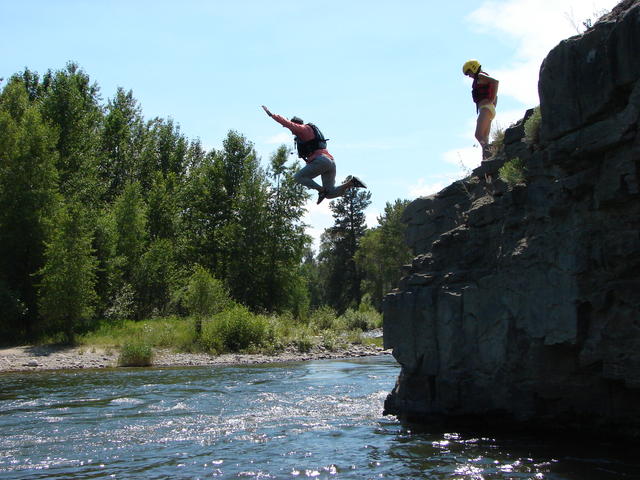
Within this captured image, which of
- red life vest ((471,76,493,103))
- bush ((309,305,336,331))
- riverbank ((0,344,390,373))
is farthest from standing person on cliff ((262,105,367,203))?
bush ((309,305,336,331))

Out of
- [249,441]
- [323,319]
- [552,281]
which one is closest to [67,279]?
[323,319]

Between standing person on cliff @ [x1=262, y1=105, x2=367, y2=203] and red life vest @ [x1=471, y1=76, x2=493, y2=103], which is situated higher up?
red life vest @ [x1=471, y1=76, x2=493, y2=103]

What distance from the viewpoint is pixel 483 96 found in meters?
15.5

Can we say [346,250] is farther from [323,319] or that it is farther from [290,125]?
[290,125]

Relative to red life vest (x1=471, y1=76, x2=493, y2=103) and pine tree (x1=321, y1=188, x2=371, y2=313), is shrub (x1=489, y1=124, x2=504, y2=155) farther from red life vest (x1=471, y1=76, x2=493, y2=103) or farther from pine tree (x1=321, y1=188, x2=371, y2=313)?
pine tree (x1=321, y1=188, x2=371, y2=313)

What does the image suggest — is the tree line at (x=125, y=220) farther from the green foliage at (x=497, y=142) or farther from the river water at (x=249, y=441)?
the green foliage at (x=497, y=142)

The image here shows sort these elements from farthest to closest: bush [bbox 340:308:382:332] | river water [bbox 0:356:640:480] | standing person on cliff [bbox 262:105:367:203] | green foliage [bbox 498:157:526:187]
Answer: bush [bbox 340:308:382:332], standing person on cliff [bbox 262:105:367:203], green foliage [bbox 498:157:526:187], river water [bbox 0:356:640:480]

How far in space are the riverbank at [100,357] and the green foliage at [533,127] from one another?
2022 cm

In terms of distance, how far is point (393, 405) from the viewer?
555 inches

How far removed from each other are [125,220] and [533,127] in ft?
121

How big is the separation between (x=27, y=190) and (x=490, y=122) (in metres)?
29.1

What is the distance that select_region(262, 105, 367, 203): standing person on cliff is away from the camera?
513 inches

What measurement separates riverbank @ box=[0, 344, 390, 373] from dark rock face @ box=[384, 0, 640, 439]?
17.9 metres

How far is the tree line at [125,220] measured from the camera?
34531 millimetres
